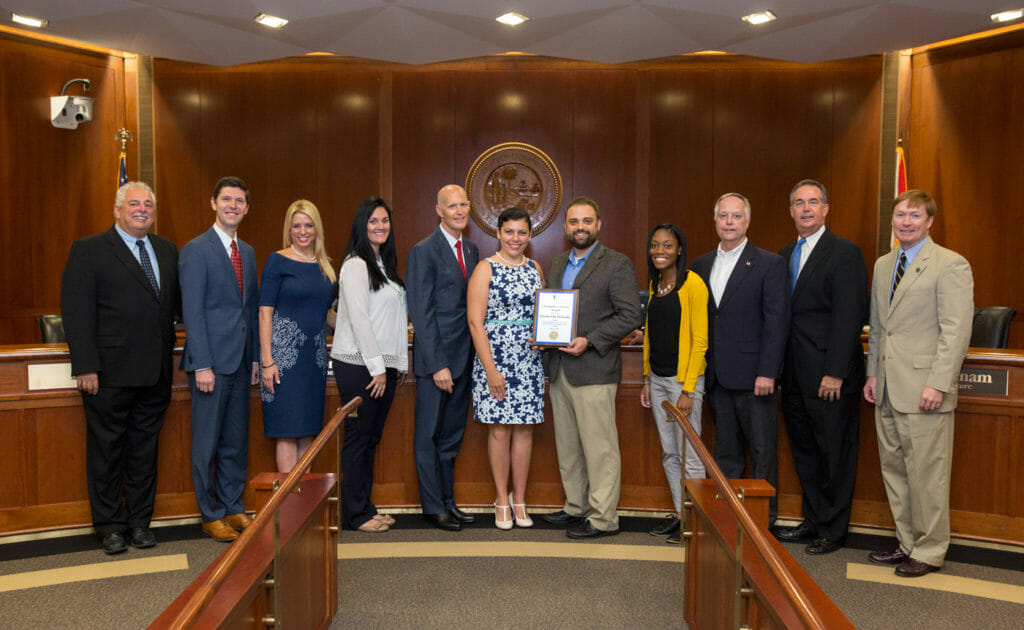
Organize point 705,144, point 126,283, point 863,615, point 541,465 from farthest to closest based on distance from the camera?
point 705,144, point 541,465, point 126,283, point 863,615

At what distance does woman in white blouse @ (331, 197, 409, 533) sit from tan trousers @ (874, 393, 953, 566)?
8.35 feet

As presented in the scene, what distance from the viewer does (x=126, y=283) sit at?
3729 millimetres

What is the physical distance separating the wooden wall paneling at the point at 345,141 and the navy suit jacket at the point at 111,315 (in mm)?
4357

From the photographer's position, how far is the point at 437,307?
4.03 m

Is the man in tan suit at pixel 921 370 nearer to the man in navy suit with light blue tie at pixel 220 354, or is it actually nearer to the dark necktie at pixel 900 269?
the dark necktie at pixel 900 269

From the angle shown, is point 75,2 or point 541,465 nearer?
point 541,465

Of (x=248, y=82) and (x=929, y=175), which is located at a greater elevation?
(x=248, y=82)

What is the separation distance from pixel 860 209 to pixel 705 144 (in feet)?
5.76

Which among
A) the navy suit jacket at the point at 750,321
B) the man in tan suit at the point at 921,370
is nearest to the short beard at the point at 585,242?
the navy suit jacket at the point at 750,321

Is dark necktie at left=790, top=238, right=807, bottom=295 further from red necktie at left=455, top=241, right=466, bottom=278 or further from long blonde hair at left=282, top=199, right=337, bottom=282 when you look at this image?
long blonde hair at left=282, top=199, right=337, bottom=282

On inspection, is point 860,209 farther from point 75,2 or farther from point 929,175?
point 75,2

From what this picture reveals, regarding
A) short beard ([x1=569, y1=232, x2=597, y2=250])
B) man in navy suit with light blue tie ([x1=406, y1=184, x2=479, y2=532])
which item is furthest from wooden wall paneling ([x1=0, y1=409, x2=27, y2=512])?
short beard ([x1=569, y1=232, x2=597, y2=250])

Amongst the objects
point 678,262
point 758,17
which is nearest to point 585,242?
point 678,262

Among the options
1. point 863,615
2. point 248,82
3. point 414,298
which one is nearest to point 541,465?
point 414,298
